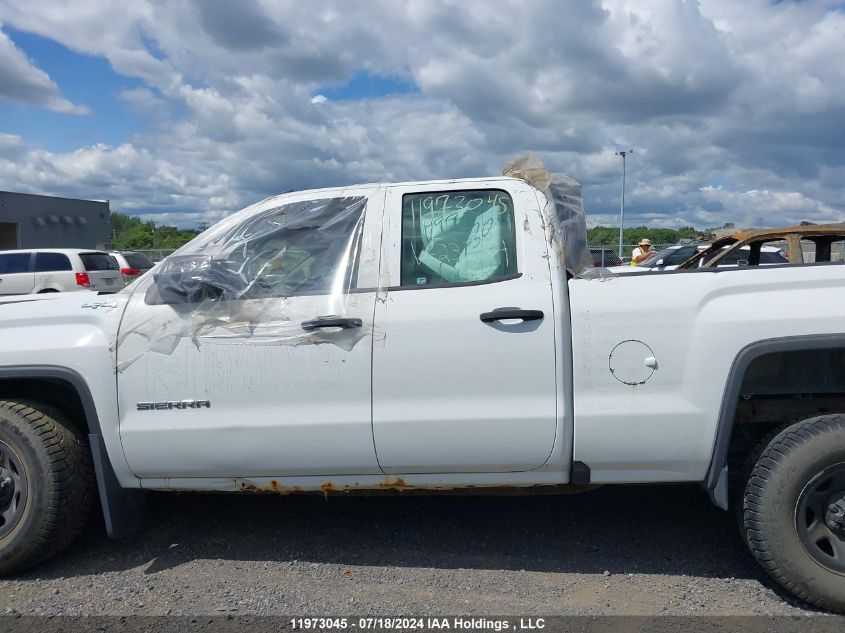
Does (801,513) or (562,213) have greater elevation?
(562,213)

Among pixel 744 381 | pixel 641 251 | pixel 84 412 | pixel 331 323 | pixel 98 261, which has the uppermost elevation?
pixel 98 261

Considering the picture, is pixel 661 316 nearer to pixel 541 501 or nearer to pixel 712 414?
pixel 712 414

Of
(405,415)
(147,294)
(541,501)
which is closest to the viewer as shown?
(405,415)

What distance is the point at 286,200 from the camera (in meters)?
3.79

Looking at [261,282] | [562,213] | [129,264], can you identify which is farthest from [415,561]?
[129,264]

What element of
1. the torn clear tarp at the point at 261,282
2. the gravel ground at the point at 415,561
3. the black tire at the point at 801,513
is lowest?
the gravel ground at the point at 415,561

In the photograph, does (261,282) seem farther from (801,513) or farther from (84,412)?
(801,513)

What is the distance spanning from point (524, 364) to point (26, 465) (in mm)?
2420

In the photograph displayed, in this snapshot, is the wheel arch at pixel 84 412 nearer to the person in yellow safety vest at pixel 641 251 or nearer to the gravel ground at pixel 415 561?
the gravel ground at pixel 415 561

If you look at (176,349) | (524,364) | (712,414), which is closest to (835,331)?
(712,414)

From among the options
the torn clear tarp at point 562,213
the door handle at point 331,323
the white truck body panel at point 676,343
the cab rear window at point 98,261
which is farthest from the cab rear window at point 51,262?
the white truck body panel at point 676,343

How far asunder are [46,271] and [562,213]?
1546 centimetres

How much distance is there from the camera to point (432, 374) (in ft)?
10.9

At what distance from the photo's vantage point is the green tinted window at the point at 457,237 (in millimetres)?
3502
